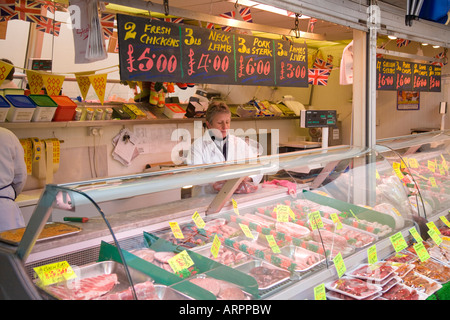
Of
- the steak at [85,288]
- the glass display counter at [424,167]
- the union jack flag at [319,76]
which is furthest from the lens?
the union jack flag at [319,76]

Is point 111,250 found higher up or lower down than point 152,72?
lower down

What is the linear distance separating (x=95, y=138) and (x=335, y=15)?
12.7 ft

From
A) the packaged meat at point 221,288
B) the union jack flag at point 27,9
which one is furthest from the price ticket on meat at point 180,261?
the union jack flag at point 27,9

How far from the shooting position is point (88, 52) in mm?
3289

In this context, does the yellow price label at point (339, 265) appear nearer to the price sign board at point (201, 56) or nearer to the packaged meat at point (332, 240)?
the packaged meat at point (332, 240)

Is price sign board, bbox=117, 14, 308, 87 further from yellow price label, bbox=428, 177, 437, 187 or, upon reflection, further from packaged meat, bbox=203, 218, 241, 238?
yellow price label, bbox=428, 177, 437, 187

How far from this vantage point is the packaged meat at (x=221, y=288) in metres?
2.24

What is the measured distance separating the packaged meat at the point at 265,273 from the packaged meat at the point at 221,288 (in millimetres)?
143

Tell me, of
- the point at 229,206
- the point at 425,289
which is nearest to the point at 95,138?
the point at 229,206

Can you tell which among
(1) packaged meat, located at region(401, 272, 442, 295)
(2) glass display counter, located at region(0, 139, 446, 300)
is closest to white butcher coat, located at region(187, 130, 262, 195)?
(2) glass display counter, located at region(0, 139, 446, 300)

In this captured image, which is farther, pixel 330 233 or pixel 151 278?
pixel 330 233

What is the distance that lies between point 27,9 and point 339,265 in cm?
478

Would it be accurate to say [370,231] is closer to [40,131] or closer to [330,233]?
[330,233]
